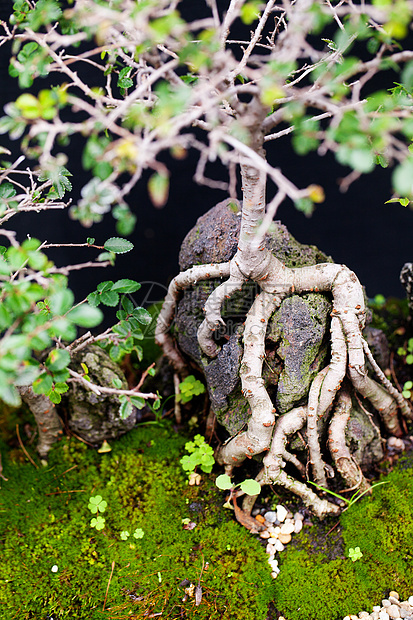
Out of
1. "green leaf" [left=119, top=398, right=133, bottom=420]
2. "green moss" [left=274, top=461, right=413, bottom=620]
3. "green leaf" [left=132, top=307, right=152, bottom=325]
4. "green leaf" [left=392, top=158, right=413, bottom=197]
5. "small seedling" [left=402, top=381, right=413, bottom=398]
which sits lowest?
"green moss" [left=274, top=461, right=413, bottom=620]

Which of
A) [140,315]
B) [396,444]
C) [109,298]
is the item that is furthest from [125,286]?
[396,444]

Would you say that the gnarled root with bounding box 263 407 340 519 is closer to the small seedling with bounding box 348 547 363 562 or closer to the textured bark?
the textured bark

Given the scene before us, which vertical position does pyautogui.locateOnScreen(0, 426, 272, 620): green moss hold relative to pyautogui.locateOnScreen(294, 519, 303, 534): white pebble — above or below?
above

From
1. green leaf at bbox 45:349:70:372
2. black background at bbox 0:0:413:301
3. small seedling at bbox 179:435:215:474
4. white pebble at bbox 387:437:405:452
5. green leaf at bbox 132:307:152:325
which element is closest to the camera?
green leaf at bbox 45:349:70:372

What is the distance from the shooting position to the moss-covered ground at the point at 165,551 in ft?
5.75

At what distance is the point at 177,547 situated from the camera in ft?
6.22

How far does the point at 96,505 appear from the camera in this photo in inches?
78.8

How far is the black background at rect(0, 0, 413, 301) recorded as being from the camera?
276cm

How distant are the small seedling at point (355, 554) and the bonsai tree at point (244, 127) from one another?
0.18 meters

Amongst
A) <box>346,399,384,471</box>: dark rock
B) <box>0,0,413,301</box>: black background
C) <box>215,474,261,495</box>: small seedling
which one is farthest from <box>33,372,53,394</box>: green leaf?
<box>0,0,413,301</box>: black background

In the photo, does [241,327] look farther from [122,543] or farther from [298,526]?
[122,543]

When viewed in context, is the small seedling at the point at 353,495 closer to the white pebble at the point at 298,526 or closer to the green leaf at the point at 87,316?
the white pebble at the point at 298,526

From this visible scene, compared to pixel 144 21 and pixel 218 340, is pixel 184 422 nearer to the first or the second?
pixel 218 340

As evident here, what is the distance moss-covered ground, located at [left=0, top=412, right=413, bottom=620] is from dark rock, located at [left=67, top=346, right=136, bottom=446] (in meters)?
0.12
